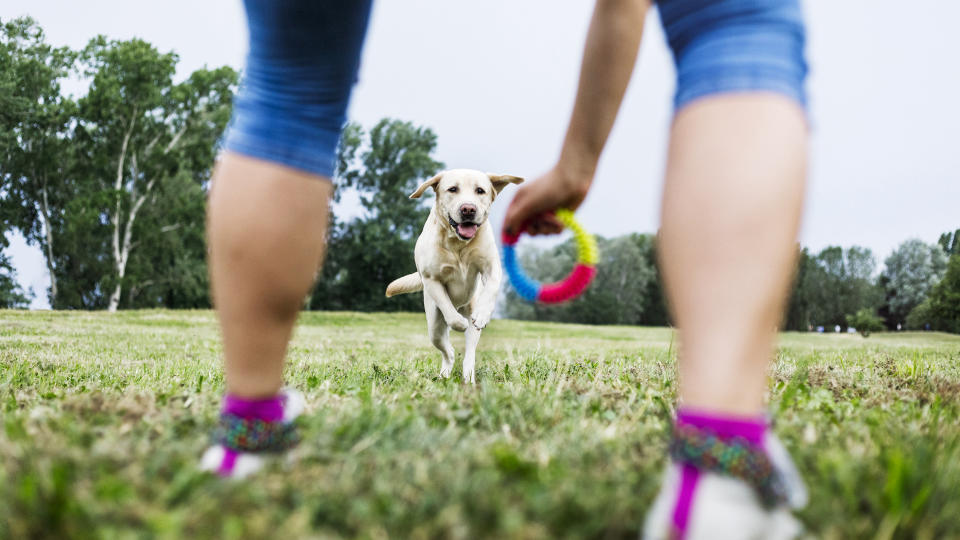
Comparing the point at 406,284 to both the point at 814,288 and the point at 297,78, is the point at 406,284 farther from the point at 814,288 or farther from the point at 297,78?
the point at 814,288

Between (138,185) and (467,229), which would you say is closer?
(467,229)

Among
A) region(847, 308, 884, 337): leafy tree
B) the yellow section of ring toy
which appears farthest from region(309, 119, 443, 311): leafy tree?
the yellow section of ring toy

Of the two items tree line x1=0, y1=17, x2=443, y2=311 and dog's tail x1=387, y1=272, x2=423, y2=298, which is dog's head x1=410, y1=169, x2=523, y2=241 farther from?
tree line x1=0, y1=17, x2=443, y2=311

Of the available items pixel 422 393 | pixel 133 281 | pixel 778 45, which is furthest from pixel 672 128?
pixel 133 281

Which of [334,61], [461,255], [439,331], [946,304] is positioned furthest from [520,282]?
[946,304]

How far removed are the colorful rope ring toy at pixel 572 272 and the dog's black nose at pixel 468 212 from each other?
2421mm

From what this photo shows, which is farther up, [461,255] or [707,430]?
[461,255]

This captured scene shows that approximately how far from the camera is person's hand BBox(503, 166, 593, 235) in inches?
66.5

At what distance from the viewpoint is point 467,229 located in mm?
5324

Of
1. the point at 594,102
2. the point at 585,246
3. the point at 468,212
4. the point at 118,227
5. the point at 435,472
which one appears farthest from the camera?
the point at 118,227

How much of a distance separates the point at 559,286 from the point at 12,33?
132ft

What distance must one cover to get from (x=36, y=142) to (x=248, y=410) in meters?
39.9

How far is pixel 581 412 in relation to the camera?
88.3 inches

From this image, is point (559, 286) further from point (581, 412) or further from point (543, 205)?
point (543, 205)
